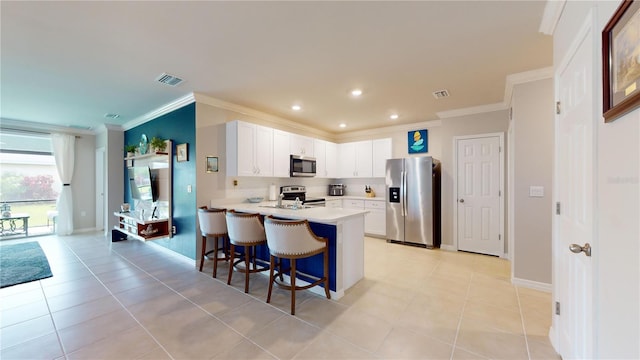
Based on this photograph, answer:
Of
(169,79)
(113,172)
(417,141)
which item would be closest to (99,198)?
(113,172)

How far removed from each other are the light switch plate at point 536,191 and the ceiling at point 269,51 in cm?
140

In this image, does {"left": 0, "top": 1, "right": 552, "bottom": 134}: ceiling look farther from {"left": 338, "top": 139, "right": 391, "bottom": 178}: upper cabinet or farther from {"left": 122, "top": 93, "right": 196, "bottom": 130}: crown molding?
{"left": 338, "top": 139, "right": 391, "bottom": 178}: upper cabinet

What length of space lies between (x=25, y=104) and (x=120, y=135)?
1.80m

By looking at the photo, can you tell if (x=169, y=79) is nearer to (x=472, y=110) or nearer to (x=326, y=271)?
(x=326, y=271)

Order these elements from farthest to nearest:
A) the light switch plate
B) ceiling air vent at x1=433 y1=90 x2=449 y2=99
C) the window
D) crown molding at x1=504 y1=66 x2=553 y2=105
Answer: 1. the window
2. ceiling air vent at x1=433 y1=90 x2=449 y2=99
3. the light switch plate
4. crown molding at x1=504 y1=66 x2=553 y2=105

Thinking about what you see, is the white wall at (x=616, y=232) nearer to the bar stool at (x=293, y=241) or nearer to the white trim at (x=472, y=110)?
the bar stool at (x=293, y=241)

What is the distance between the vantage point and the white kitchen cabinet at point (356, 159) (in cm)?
591

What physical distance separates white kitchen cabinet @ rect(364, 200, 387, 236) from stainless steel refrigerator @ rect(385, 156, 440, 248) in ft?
0.84

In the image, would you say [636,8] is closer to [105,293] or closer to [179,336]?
[179,336]

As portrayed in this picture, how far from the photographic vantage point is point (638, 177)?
864 millimetres

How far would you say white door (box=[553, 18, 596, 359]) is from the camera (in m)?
1.32

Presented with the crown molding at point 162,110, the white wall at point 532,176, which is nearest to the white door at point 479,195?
the white wall at point 532,176

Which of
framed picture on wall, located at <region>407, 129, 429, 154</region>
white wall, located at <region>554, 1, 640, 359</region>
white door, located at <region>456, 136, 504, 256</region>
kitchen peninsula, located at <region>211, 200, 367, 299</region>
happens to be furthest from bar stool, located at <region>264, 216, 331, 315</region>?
framed picture on wall, located at <region>407, 129, 429, 154</region>

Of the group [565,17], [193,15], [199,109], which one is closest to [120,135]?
[199,109]
